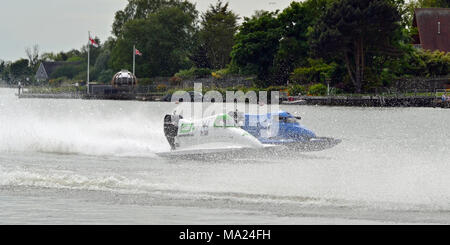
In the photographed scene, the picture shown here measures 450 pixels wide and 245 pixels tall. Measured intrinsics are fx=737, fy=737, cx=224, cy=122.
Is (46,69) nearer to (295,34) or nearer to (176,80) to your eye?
(176,80)

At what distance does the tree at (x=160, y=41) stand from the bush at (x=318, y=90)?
34.5m

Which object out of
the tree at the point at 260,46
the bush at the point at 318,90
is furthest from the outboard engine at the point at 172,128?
the tree at the point at 260,46

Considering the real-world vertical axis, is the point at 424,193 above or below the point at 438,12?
below

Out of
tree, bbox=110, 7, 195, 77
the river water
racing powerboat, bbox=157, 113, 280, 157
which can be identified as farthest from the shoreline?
racing powerboat, bbox=157, 113, 280, 157

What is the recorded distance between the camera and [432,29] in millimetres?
86875

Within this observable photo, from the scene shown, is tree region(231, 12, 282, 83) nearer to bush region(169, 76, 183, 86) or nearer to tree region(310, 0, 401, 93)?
tree region(310, 0, 401, 93)

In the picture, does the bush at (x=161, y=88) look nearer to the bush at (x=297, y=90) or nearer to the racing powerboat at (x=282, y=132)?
the bush at (x=297, y=90)

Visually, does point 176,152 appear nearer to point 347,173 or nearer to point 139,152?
point 139,152

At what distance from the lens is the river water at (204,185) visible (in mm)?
12734

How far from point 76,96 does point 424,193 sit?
9445 cm

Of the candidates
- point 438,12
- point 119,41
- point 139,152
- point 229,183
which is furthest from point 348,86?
point 229,183

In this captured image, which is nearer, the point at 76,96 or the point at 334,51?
the point at 334,51

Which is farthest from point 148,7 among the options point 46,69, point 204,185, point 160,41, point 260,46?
point 204,185
